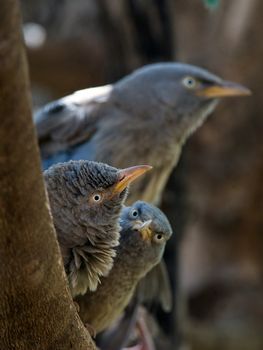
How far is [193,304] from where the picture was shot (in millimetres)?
6270

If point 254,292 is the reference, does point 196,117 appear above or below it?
above

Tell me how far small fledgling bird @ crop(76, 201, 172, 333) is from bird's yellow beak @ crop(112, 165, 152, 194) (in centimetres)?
18

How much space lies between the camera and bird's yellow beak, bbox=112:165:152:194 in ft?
7.82

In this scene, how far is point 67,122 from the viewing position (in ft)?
11.6

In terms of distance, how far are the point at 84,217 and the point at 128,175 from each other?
0.59ft

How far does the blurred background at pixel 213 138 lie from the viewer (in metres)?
5.66

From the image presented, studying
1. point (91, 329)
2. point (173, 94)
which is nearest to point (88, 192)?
point (91, 329)

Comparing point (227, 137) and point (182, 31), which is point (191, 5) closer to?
point (182, 31)

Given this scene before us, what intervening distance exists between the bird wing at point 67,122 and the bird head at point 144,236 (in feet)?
3.23

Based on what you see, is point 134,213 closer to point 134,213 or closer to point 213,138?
point 134,213

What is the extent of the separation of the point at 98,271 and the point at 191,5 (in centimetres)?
377

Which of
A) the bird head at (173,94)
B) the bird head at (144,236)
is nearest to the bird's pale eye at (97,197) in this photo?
the bird head at (144,236)

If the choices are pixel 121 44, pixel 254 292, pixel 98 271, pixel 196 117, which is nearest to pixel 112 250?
pixel 98 271

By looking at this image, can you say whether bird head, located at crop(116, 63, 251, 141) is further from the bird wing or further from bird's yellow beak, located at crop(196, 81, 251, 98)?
the bird wing
